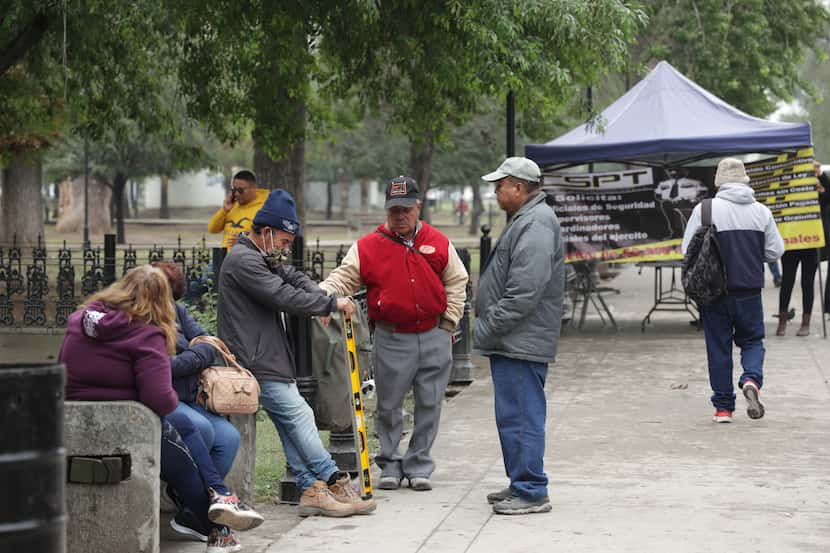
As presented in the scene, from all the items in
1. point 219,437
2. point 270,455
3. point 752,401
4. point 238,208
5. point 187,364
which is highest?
point 238,208

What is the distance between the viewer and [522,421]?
6941 millimetres

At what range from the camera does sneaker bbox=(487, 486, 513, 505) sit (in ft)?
23.1

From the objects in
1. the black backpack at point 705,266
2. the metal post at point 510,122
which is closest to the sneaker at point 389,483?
the black backpack at point 705,266

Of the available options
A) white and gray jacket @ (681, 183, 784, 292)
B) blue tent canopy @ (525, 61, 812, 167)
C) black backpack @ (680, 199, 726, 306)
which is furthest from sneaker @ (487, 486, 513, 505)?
blue tent canopy @ (525, 61, 812, 167)

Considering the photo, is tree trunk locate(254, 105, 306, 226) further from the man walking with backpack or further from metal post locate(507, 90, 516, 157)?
the man walking with backpack

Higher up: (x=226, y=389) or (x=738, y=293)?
(x=738, y=293)

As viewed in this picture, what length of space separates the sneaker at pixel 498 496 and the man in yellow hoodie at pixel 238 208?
507 cm

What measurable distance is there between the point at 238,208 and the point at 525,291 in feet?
18.3

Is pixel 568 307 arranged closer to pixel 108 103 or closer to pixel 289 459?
pixel 108 103

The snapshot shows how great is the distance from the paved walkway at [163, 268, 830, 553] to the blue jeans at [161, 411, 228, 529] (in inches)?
13.9

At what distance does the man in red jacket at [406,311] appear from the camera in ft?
24.4

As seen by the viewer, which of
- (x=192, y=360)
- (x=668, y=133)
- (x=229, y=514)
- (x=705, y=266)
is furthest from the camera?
(x=668, y=133)

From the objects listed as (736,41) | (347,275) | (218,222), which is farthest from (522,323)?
(736,41)

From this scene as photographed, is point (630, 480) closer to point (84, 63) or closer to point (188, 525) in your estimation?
point (188, 525)
